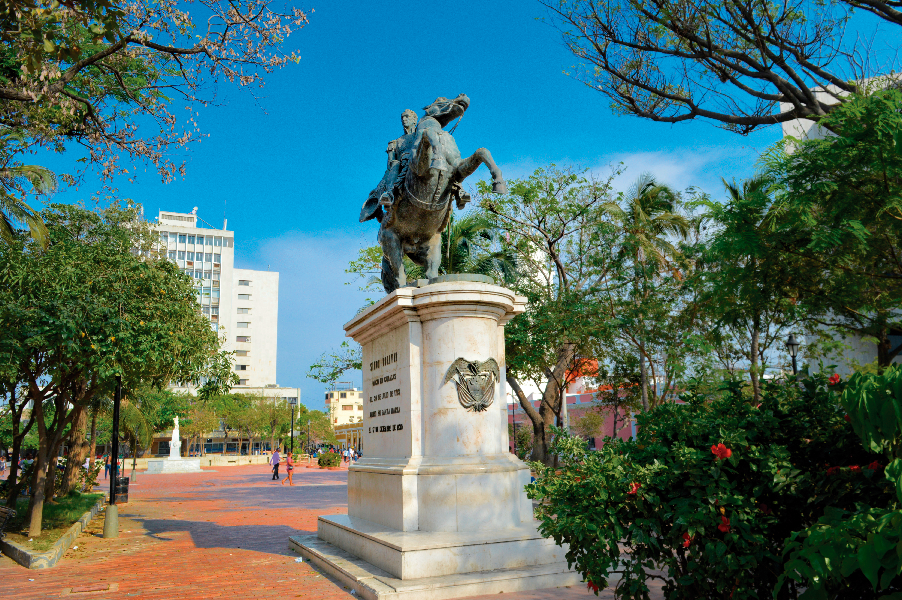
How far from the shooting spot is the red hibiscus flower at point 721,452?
330cm

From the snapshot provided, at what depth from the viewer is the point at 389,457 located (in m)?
8.33

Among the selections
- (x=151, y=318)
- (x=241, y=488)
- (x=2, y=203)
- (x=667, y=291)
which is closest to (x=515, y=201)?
(x=667, y=291)

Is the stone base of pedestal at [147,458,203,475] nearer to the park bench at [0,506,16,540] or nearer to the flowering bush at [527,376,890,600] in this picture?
the park bench at [0,506,16,540]

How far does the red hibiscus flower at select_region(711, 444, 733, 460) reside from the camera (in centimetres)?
330

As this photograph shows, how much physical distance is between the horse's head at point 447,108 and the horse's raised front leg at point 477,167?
0.79 m

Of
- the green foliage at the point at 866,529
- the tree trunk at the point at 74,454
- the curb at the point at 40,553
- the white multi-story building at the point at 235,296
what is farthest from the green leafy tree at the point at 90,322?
the white multi-story building at the point at 235,296

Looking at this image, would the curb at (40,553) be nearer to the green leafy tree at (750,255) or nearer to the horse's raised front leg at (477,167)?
the horse's raised front leg at (477,167)

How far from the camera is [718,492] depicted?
3330mm

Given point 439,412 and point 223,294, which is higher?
point 223,294

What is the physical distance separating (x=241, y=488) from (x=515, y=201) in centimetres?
1738

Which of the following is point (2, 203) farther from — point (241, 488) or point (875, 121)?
point (241, 488)

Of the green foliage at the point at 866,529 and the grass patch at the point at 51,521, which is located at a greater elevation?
the green foliage at the point at 866,529

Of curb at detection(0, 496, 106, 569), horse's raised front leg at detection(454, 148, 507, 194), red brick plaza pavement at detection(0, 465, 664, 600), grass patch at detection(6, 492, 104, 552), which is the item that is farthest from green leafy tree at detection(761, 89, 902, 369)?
grass patch at detection(6, 492, 104, 552)

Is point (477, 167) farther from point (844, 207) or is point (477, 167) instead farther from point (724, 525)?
point (724, 525)
